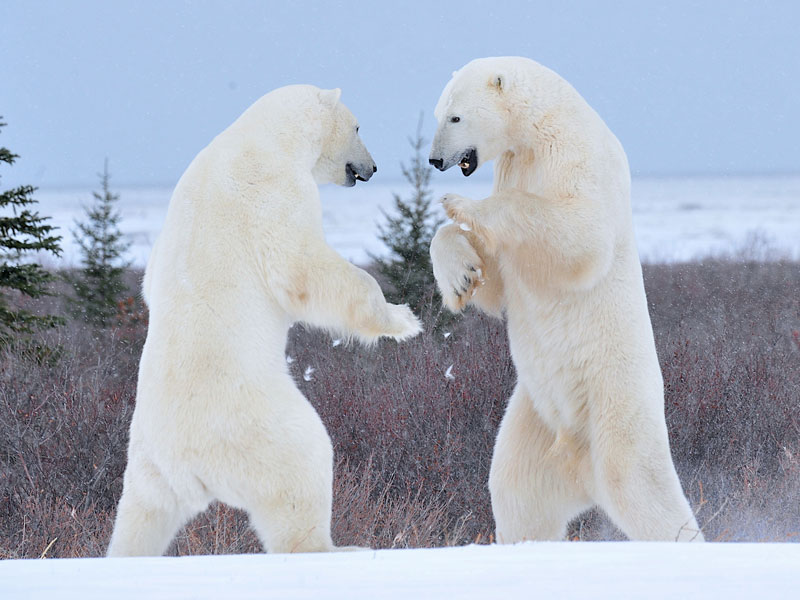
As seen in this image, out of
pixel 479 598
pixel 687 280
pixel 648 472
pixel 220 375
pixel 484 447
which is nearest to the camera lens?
pixel 479 598

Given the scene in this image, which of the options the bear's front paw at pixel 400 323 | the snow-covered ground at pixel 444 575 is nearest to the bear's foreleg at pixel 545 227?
the bear's front paw at pixel 400 323

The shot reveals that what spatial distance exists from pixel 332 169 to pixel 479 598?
64.5 inches

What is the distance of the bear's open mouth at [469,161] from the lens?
3.02 meters

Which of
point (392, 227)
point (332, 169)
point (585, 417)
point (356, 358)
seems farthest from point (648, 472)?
point (392, 227)

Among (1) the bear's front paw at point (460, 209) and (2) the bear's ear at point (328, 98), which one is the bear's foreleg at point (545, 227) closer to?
(1) the bear's front paw at point (460, 209)

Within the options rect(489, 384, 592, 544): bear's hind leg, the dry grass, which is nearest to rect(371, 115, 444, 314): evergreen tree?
the dry grass

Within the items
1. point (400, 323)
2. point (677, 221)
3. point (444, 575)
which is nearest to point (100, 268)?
point (400, 323)

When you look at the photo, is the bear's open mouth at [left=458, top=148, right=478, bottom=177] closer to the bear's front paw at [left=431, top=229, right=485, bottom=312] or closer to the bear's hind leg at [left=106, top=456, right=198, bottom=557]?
the bear's front paw at [left=431, top=229, right=485, bottom=312]

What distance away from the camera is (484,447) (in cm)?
568

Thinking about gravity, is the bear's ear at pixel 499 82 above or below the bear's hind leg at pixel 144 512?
above

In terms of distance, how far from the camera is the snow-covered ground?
1626 millimetres

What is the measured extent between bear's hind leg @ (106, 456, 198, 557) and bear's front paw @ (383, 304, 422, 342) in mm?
739

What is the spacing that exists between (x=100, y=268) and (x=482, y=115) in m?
10.5

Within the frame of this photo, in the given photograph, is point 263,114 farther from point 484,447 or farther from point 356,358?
point 356,358
